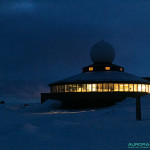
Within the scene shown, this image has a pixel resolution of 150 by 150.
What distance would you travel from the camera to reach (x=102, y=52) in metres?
55.6

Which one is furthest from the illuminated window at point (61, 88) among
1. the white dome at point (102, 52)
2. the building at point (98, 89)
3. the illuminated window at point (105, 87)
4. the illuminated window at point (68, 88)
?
the white dome at point (102, 52)

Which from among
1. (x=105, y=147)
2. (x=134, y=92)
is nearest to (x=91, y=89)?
(x=134, y=92)

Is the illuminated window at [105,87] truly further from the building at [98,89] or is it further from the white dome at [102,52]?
the white dome at [102,52]

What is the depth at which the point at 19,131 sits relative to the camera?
11.8 metres

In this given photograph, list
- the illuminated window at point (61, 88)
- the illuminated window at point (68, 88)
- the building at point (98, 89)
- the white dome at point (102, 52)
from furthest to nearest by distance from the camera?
the white dome at point (102, 52), the illuminated window at point (61, 88), the illuminated window at point (68, 88), the building at point (98, 89)

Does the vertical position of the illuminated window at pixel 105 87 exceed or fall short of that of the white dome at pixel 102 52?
it falls short

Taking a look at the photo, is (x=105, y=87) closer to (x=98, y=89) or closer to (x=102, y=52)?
(x=98, y=89)

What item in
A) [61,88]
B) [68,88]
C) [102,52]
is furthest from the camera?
[102,52]

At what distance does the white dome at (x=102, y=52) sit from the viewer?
182 ft

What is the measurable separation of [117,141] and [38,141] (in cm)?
375

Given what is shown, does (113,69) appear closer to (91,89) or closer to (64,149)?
(91,89)

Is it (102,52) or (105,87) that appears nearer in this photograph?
(105,87)

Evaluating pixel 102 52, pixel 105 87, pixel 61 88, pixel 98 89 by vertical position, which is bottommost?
pixel 98 89

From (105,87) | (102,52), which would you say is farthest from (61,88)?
(102,52)
